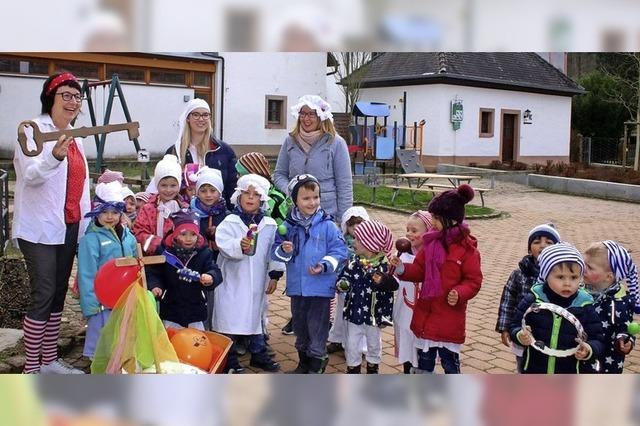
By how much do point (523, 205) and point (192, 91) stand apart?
11.3 meters

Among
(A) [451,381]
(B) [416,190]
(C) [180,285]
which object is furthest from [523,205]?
(A) [451,381]

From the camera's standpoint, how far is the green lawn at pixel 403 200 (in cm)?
1327

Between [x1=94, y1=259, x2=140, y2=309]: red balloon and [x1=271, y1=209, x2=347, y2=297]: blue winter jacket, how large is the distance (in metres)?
0.87

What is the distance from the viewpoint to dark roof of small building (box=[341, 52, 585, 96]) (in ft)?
75.4

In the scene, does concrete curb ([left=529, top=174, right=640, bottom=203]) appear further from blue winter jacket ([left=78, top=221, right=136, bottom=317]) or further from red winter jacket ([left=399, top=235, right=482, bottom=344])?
blue winter jacket ([left=78, top=221, right=136, bottom=317])

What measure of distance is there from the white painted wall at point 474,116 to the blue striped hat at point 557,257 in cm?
2078

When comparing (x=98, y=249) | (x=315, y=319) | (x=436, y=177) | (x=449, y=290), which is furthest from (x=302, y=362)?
(x=436, y=177)

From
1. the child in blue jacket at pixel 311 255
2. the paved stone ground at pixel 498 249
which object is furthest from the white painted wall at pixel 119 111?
the child in blue jacket at pixel 311 255

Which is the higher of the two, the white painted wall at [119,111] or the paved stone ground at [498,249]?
the white painted wall at [119,111]

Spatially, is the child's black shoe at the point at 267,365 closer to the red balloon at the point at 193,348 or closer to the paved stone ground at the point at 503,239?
the paved stone ground at the point at 503,239

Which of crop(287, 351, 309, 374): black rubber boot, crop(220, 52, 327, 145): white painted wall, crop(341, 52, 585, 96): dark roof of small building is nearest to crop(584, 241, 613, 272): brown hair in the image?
crop(287, 351, 309, 374): black rubber boot

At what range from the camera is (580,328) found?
2809 millimetres

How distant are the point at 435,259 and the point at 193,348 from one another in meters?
1.32

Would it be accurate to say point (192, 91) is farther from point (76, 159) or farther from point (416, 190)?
point (76, 159)
